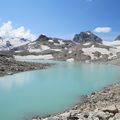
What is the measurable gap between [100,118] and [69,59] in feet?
430

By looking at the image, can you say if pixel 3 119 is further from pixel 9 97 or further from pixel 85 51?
pixel 85 51

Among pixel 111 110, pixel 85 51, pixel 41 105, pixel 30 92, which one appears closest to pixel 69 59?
pixel 85 51

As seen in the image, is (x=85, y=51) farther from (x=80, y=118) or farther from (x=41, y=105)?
(x=80, y=118)

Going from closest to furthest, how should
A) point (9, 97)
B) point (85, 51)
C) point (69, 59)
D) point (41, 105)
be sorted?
point (41, 105) → point (9, 97) → point (69, 59) → point (85, 51)

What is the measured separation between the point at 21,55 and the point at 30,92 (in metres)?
135

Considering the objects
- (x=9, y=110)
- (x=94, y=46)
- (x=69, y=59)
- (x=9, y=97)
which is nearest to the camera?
(x=9, y=110)

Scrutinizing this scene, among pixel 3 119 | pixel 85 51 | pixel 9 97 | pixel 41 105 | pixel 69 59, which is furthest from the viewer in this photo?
pixel 85 51

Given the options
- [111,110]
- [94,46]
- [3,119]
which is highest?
[94,46]

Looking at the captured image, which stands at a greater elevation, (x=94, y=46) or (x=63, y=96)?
(x=94, y=46)

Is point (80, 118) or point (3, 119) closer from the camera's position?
point (80, 118)

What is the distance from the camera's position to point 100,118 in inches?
734

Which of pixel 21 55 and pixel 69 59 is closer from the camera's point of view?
pixel 69 59

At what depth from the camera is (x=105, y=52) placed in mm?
156125

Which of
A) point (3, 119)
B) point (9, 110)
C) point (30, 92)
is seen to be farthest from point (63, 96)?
point (3, 119)
